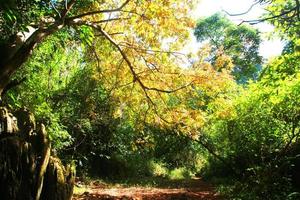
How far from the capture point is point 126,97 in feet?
28.8

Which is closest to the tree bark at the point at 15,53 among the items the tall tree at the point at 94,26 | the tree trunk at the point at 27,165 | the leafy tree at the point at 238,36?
the tall tree at the point at 94,26

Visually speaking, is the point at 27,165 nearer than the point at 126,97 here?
Yes

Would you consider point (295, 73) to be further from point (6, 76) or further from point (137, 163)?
point (137, 163)

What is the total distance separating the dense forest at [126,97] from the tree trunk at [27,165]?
0.02m

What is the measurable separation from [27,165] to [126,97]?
4122mm

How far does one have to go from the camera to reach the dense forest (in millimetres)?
5535

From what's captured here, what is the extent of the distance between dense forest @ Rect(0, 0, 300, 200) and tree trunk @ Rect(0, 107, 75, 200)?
0.05ft

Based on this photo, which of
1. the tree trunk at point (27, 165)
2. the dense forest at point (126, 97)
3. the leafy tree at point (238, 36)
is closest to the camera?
the tree trunk at point (27, 165)

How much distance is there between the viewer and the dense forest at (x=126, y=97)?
18.2 feet

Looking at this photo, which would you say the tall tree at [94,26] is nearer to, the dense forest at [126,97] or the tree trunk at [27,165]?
the dense forest at [126,97]

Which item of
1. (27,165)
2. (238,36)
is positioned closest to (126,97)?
(27,165)

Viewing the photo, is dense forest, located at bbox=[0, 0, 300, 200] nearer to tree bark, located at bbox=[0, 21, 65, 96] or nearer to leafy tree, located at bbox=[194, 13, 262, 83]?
tree bark, located at bbox=[0, 21, 65, 96]

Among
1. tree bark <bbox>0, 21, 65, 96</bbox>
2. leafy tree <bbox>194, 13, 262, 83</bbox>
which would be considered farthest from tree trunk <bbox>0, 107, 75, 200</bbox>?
leafy tree <bbox>194, 13, 262, 83</bbox>

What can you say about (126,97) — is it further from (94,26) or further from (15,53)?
(15,53)
